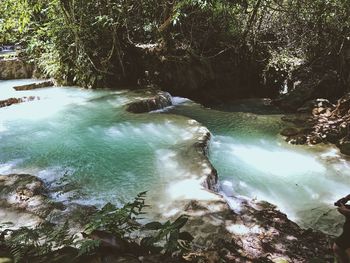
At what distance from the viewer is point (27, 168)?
19.8ft

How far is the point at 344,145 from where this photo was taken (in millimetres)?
7738

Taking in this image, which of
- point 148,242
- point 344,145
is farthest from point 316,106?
point 148,242

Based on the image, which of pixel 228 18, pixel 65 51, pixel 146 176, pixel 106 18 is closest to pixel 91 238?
pixel 146 176

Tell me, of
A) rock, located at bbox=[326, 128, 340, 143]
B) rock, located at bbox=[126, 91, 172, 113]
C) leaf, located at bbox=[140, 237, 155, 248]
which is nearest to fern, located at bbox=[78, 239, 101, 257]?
leaf, located at bbox=[140, 237, 155, 248]

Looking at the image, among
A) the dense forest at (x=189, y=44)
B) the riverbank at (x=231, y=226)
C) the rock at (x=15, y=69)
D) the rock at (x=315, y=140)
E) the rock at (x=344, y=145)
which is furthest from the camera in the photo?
the rock at (x=15, y=69)

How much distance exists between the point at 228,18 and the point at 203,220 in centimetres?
982

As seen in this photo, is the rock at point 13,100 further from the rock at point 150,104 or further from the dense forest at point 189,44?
the rock at point 150,104

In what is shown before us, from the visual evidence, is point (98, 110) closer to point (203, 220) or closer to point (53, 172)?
point (53, 172)

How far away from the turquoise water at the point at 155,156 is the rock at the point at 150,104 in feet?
0.90

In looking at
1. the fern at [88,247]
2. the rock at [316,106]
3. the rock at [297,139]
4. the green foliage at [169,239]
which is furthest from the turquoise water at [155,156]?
the fern at [88,247]

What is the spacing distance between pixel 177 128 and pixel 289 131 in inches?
108

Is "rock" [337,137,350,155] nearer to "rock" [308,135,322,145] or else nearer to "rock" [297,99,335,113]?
"rock" [308,135,322,145]

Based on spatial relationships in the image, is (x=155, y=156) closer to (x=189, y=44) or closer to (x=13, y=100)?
(x=13, y=100)

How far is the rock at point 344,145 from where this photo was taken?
25.1 feet
